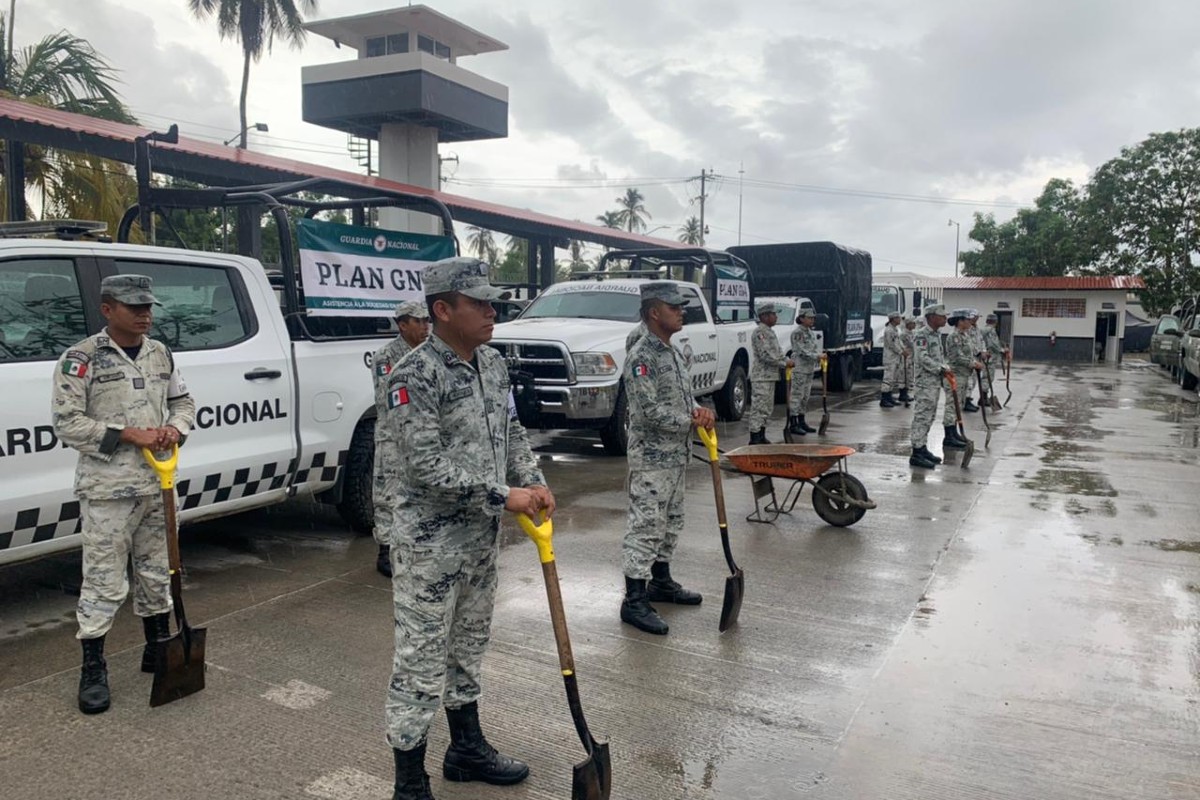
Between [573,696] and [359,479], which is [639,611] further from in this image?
[359,479]

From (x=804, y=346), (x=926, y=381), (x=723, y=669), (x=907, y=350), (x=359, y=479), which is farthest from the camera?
(x=907, y=350)

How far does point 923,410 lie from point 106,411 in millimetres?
8349

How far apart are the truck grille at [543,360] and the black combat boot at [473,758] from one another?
627 cm

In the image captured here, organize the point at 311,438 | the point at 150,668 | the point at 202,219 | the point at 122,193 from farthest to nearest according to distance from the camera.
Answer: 1. the point at 202,219
2. the point at 122,193
3. the point at 311,438
4. the point at 150,668

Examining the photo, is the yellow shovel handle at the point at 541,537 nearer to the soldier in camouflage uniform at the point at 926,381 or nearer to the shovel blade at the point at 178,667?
the shovel blade at the point at 178,667

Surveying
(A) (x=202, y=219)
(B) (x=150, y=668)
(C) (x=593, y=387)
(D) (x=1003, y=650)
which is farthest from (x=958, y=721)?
(A) (x=202, y=219)

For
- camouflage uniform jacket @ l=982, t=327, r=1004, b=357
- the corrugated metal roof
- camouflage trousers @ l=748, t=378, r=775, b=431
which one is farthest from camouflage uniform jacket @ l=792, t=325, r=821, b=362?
the corrugated metal roof

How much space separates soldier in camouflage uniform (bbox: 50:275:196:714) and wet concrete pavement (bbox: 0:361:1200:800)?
402 millimetres

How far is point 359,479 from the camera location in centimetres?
624

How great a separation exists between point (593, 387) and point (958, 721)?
237 inches

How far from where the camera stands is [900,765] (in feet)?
11.1

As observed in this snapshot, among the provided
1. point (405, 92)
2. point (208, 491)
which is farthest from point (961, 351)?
point (405, 92)

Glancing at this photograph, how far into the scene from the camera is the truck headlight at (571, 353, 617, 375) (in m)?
9.42

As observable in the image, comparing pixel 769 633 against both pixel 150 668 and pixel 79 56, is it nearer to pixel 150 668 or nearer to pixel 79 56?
pixel 150 668
